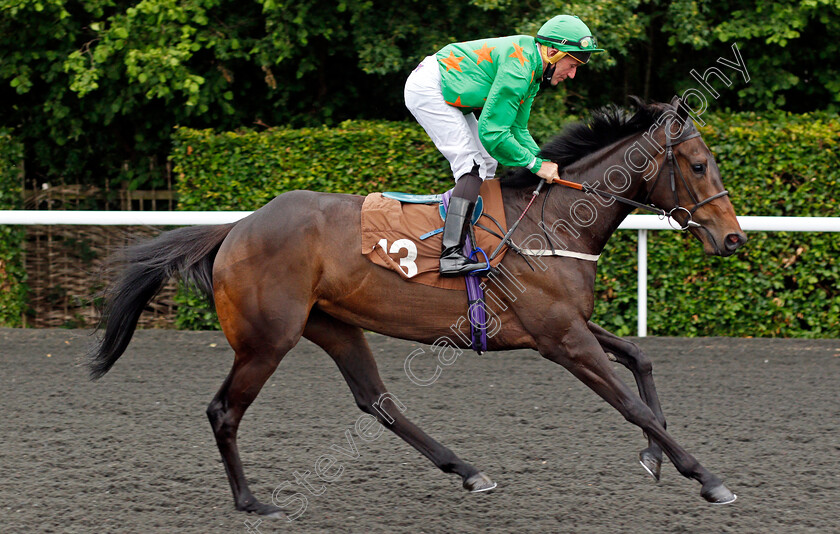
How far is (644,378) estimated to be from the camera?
151 inches

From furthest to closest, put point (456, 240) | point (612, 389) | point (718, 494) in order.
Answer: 1. point (456, 240)
2. point (612, 389)
3. point (718, 494)

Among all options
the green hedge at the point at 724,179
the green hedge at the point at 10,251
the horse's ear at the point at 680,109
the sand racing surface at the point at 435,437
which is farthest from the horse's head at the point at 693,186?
the green hedge at the point at 10,251

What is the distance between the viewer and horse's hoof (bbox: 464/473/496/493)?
3783 mm

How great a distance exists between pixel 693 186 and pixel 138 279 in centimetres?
256

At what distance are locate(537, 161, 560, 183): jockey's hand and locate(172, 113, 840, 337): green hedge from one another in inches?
136

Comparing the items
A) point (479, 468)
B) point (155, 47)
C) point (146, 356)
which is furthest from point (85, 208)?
point (479, 468)

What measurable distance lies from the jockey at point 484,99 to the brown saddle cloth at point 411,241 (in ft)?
0.23

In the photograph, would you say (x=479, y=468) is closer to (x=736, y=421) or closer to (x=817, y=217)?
(x=736, y=421)

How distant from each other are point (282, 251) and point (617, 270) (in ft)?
13.4

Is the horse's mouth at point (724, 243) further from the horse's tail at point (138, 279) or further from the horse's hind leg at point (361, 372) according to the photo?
the horse's tail at point (138, 279)

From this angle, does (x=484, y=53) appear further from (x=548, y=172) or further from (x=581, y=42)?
(x=548, y=172)

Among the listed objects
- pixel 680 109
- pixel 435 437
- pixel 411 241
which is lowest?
pixel 435 437

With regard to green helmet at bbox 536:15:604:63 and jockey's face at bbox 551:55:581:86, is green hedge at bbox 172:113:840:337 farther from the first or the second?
green helmet at bbox 536:15:604:63

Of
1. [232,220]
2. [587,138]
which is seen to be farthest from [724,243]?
[232,220]
